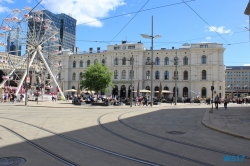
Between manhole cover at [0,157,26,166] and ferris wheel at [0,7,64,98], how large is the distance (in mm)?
35860

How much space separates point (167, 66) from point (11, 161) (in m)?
62.6

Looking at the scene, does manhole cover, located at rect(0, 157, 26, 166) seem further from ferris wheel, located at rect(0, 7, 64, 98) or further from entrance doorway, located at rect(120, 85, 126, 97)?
entrance doorway, located at rect(120, 85, 126, 97)

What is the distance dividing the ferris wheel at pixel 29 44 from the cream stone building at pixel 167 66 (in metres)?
16.4

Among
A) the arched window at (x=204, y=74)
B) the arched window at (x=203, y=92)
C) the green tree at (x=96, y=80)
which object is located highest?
the arched window at (x=204, y=74)

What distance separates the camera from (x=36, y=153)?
6.45 metres

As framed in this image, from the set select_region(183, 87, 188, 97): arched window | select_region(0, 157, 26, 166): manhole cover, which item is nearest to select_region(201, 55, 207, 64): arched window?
select_region(183, 87, 188, 97): arched window

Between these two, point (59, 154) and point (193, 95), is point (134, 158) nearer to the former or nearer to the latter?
point (59, 154)

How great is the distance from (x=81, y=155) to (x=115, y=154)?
0.94 m

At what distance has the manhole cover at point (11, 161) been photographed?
216 inches

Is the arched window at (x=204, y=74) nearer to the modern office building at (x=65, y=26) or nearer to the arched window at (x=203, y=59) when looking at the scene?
the arched window at (x=203, y=59)

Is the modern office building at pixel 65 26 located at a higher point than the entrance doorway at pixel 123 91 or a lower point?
higher

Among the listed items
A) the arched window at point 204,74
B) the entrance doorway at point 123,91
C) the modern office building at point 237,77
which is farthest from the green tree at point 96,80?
the modern office building at point 237,77

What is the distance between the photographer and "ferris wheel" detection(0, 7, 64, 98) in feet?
133

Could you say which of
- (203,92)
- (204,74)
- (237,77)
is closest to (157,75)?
(204,74)
